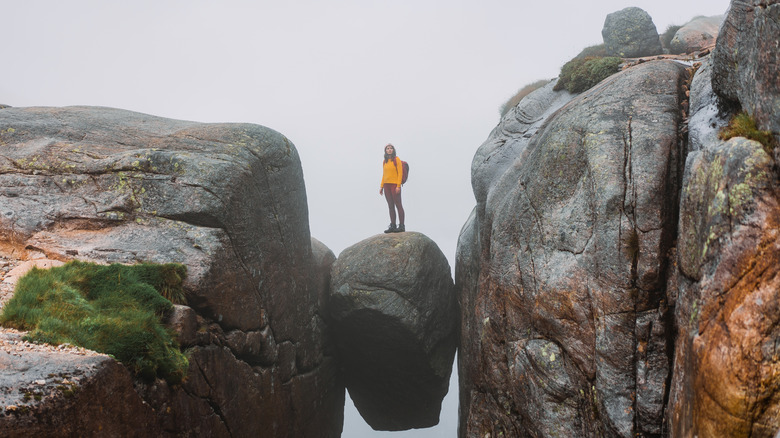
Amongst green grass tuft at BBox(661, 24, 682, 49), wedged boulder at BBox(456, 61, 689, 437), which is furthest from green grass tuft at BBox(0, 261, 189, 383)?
green grass tuft at BBox(661, 24, 682, 49)

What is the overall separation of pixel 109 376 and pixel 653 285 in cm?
1037

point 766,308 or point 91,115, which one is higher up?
point 91,115

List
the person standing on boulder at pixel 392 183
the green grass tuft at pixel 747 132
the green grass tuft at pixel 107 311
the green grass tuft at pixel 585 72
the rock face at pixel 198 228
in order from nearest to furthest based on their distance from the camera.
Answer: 1. the green grass tuft at pixel 747 132
2. the green grass tuft at pixel 107 311
3. the rock face at pixel 198 228
4. the green grass tuft at pixel 585 72
5. the person standing on boulder at pixel 392 183

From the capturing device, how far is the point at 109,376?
27.2ft

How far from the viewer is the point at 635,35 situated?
84.4 ft

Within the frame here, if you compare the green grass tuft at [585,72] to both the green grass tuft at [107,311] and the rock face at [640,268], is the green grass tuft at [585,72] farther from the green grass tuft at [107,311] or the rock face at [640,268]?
the green grass tuft at [107,311]

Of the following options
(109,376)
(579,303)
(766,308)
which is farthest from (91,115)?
(766,308)

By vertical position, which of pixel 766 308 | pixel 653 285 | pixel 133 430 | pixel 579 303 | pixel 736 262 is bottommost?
pixel 133 430

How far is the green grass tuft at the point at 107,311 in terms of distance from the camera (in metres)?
9.19

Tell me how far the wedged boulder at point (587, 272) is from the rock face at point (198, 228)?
6.22 metres

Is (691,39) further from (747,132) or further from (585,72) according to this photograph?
(747,132)

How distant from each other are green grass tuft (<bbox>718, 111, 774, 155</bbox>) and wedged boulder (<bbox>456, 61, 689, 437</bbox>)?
82.9 inches

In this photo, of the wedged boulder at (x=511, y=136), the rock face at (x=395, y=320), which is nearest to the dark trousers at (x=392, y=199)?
the rock face at (x=395, y=320)

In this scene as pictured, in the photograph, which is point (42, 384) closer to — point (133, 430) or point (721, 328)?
point (133, 430)
